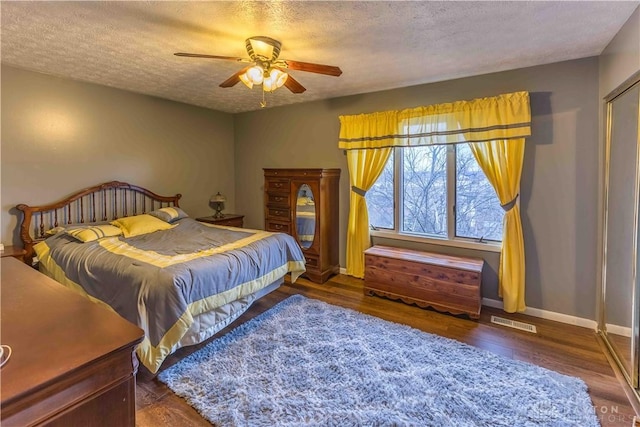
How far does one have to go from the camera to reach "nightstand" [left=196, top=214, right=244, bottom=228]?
4875 millimetres

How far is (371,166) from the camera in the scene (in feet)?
13.4

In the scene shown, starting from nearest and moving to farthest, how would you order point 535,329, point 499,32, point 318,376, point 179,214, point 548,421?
point 548,421 → point 318,376 → point 499,32 → point 535,329 → point 179,214

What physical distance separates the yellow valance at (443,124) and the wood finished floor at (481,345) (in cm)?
189

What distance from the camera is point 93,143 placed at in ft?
12.7

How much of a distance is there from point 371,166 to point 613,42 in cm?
243

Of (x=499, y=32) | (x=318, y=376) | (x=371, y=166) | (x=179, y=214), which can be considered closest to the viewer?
(x=318, y=376)

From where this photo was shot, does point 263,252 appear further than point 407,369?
Yes

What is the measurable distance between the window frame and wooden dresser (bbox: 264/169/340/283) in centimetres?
65

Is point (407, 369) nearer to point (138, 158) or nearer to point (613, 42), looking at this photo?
point (613, 42)

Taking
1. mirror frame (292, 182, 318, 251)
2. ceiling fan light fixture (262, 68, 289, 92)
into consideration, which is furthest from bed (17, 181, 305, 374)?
ceiling fan light fixture (262, 68, 289, 92)

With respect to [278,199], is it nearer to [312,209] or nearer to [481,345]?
[312,209]

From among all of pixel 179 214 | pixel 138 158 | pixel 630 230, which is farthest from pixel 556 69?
pixel 138 158

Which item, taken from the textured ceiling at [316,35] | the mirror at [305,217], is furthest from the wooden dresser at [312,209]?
the textured ceiling at [316,35]

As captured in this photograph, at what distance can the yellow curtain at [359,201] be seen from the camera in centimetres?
411
